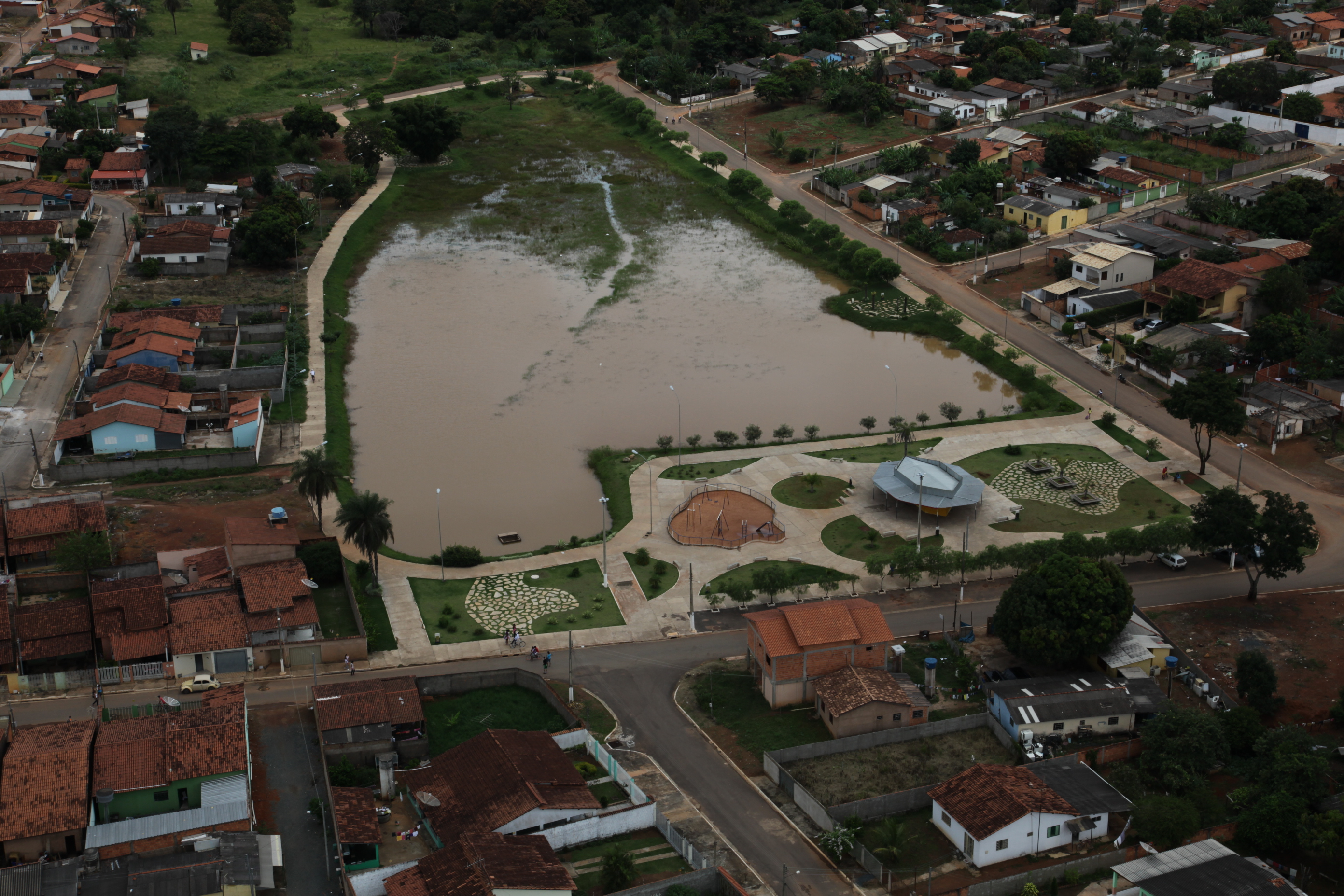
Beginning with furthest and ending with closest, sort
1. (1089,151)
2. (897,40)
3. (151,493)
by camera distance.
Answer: (897,40), (1089,151), (151,493)

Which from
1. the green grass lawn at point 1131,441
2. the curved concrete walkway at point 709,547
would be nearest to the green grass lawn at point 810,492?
the curved concrete walkway at point 709,547

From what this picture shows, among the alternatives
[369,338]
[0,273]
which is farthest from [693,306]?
[0,273]

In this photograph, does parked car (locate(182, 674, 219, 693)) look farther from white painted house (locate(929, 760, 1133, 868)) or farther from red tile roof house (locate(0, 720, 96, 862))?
white painted house (locate(929, 760, 1133, 868))

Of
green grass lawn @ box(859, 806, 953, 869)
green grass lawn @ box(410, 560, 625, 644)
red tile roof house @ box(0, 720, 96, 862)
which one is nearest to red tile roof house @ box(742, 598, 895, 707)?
green grass lawn @ box(859, 806, 953, 869)

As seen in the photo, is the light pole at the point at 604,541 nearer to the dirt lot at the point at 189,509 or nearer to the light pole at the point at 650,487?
the light pole at the point at 650,487

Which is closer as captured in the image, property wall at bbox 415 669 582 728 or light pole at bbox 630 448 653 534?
property wall at bbox 415 669 582 728

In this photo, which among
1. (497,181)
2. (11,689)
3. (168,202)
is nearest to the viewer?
(11,689)

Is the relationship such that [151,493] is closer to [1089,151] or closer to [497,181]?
[497,181]

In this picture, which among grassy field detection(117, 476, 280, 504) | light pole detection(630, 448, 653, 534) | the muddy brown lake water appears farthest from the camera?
the muddy brown lake water

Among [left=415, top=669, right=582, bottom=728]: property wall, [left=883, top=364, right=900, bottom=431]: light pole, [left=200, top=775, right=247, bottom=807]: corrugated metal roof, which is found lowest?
[left=883, top=364, right=900, bottom=431]: light pole
